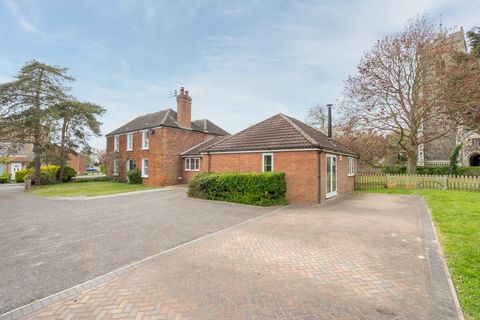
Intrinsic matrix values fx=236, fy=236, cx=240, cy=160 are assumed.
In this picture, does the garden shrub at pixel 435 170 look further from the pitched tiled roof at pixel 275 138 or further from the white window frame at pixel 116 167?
the white window frame at pixel 116 167

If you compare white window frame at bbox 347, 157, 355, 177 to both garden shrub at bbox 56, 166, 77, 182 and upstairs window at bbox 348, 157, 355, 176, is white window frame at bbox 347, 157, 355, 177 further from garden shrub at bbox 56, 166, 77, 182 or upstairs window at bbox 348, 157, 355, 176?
garden shrub at bbox 56, 166, 77, 182

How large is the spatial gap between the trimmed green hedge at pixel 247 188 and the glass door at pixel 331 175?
10.2 ft

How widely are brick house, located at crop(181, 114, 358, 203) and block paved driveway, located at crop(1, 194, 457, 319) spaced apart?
5.66 m

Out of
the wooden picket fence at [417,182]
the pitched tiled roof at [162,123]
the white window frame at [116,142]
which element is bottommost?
the wooden picket fence at [417,182]

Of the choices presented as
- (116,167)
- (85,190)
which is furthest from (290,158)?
(116,167)

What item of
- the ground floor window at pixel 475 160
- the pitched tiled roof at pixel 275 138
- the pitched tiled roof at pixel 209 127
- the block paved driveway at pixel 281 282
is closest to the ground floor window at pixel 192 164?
the pitched tiled roof at pixel 209 127

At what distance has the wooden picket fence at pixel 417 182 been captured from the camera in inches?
656

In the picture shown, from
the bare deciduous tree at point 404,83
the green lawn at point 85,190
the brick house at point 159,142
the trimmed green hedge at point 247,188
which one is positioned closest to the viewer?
the trimmed green hedge at point 247,188

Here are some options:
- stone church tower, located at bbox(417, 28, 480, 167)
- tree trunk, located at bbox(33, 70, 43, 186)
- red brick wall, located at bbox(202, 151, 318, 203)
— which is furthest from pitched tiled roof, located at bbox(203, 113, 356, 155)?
stone church tower, located at bbox(417, 28, 480, 167)

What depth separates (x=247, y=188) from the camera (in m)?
12.5

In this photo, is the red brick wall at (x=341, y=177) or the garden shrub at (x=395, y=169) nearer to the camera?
the red brick wall at (x=341, y=177)

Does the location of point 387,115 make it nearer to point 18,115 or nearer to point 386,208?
point 386,208

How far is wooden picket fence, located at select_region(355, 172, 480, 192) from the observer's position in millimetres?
16673

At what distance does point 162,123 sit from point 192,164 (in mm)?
4922
